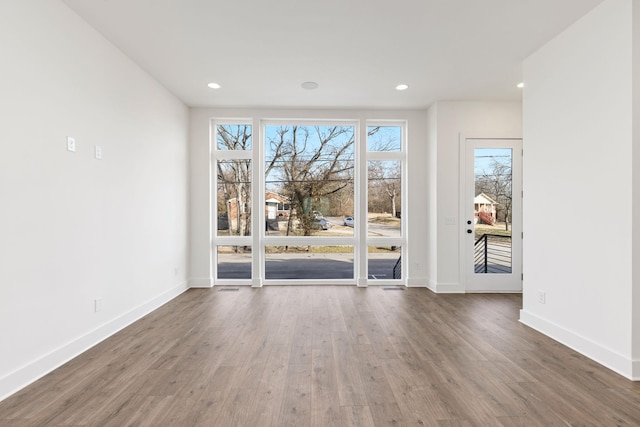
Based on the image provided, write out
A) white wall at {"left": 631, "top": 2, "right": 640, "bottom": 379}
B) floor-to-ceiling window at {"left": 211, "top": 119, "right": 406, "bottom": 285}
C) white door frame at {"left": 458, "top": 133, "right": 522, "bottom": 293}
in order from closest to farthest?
1. white wall at {"left": 631, "top": 2, "right": 640, "bottom": 379}
2. white door frame at {"left": 458, "top": 133, "right": 522, "bottom": 293}
3. floor-to-ceiling window at {"left": 211, "top": 119, "right": 406, "bottom": 285}

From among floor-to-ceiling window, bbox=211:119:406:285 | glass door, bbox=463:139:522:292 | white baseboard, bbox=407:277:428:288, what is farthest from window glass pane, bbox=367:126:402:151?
white baseboard, bbox=407:277:428:288

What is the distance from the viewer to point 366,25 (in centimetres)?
267

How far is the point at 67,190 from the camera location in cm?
242

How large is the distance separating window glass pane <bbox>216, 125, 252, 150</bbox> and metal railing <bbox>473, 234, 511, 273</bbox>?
388cm

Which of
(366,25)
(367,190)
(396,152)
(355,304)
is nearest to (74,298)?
(355,304)

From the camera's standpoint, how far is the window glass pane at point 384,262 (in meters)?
5.04

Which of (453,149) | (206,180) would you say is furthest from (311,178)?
(453,149)

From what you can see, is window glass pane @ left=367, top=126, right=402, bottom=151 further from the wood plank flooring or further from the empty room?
the wood plank flooring

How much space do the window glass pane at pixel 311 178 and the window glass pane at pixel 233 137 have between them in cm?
34

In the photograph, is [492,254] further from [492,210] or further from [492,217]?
[492,210]

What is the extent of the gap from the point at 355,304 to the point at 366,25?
3072 mm

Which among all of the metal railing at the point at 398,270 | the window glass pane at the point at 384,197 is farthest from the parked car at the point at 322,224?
the metal railing at the point at 398,270

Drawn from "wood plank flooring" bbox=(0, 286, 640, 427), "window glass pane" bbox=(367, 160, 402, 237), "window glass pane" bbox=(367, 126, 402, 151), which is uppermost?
"window glass pane" bbox=(367, 126, 402, 151)

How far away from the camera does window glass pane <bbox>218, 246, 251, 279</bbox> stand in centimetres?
500
